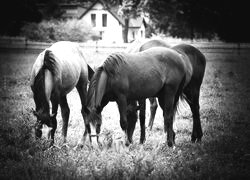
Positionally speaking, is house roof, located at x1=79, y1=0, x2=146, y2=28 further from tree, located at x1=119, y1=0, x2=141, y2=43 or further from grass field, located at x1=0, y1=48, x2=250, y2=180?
grass field, located at x1=0, y1=48, x2=250, y2=180

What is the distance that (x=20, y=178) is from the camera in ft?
13.0

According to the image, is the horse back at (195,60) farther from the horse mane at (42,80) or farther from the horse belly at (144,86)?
the horse mane at (42,80)

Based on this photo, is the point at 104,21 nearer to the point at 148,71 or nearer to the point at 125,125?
the point at 148,71

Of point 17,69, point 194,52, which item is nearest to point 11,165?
point 194,52

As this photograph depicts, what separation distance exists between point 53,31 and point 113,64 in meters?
36.5

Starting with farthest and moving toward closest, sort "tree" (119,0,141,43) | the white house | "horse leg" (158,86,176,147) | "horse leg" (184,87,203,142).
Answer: the white house → "tree" (119,0,141,43) → "horse leg" (184,87,203,142) → "horse leg" (158,86,176,147)

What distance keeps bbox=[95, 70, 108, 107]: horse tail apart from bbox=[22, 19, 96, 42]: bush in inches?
1369

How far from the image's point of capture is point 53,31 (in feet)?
131

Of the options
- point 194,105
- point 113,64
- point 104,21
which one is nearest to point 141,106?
point 194,105

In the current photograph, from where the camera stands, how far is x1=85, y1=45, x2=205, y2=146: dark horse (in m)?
4.91

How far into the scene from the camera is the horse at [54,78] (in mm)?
4848

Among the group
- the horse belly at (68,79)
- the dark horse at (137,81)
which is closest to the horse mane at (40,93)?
the dark horse at (137,81)

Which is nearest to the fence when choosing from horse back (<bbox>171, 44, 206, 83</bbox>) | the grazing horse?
the grazing horse

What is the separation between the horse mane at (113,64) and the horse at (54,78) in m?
0.88
